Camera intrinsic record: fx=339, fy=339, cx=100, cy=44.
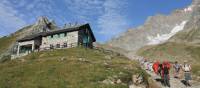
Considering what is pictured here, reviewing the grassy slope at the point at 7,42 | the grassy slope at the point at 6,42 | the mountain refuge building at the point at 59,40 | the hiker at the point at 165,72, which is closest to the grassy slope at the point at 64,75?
the hiker at the point at 165,72

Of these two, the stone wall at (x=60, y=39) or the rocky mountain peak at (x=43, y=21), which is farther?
the rocky mountain peak at (x=43, y=21)

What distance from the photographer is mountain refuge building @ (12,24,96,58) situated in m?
84.1

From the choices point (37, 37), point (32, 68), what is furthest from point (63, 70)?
point (37, 37)

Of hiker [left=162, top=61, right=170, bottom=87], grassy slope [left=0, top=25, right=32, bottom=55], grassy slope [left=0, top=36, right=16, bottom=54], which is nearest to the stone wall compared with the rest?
grassy slope [left=0, top=25, right=32, bottom=55]

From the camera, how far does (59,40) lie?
86.4 metres

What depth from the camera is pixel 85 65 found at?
49.5 metres

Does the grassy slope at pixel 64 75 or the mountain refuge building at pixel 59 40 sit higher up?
the mountain refuge building at pixel 59 40

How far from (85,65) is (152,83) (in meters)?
10.4

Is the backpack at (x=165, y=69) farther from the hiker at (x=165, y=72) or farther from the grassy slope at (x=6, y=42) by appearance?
the grassy slope at (x=6, y=42)

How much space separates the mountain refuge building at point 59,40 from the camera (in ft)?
276

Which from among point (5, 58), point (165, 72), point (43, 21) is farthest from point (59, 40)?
point (165, 72)

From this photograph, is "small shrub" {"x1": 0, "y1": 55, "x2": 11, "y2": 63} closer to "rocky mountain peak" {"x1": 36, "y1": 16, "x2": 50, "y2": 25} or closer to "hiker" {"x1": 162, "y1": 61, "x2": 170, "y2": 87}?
"rocky mountain peak" {"x1": 36, "y1": 16, "x2": 50, "y2": 25}

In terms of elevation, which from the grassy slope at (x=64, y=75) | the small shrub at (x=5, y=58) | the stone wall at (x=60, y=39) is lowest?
the grassy slope at (x=64, y=75)

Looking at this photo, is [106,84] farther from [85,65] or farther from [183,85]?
[183,85]
